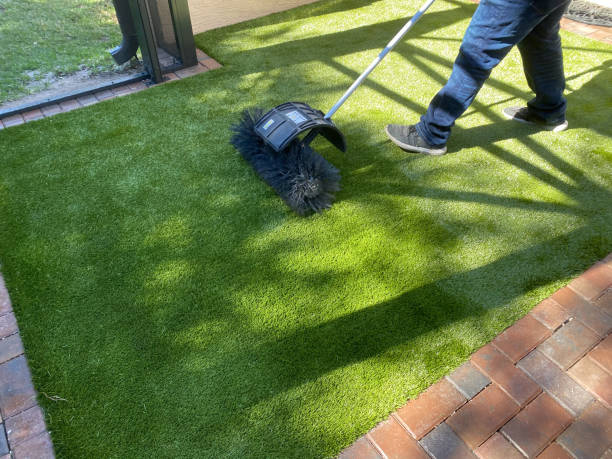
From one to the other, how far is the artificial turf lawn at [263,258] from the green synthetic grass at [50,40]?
1.54 ft

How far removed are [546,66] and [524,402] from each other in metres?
2.10

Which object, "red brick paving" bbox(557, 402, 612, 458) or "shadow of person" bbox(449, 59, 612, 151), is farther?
"shadow of person" bbox(449, 59, 612, 151)

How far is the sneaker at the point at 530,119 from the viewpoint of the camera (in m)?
3.10

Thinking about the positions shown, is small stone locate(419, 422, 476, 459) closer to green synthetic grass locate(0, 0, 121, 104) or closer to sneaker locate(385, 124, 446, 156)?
sneaker locate(385, 124, 446, 156)

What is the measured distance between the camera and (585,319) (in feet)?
6.63

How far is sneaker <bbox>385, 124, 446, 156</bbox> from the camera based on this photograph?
2910 mm

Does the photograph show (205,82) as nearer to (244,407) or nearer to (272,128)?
(272,128)

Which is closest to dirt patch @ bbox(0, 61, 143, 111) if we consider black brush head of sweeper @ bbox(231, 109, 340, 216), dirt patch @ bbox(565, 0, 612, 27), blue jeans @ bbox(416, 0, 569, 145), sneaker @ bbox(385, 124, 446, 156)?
black brush head of sweeper @ bbox(231, 109, 340, 216)

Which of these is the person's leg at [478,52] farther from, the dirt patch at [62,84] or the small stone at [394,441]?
the dirt patch at [62,84]

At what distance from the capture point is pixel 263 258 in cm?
230

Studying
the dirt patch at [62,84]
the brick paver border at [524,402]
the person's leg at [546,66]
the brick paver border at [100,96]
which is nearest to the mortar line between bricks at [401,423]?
the brick paver border at [524,402]

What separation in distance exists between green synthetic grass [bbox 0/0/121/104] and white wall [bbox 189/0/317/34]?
1155mm

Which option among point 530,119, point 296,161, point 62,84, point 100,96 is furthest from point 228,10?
point 530,119

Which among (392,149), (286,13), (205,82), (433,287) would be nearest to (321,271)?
(433,287)
